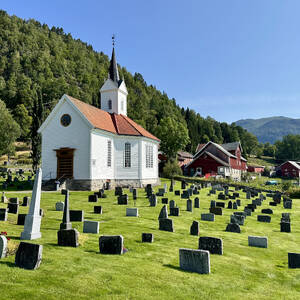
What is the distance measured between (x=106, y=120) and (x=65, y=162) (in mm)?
7940

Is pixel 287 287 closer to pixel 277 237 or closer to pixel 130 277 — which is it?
pixel 130 277

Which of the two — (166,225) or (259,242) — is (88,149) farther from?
(259,242)

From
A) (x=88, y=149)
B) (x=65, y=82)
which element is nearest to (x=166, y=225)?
(x=88, y=149)

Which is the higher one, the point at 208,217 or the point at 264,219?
the point at 208,217

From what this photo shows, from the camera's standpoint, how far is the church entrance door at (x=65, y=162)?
2975cm

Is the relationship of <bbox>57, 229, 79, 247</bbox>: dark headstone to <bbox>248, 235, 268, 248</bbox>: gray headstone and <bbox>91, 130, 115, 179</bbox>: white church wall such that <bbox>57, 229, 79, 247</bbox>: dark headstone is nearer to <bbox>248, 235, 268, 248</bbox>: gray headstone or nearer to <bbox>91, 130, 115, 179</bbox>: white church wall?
<bbox>248, 235, 268, 248</bbox>: gray headstone

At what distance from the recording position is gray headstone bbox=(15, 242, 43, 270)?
704cm

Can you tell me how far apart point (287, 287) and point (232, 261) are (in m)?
1.91

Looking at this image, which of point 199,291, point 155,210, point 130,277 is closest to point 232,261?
point 199,291

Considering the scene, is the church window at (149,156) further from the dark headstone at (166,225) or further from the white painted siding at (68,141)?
the dark headstone at (166,225)

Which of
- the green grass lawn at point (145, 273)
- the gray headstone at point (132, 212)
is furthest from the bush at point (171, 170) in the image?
the green grass lawn at point (145, 273)

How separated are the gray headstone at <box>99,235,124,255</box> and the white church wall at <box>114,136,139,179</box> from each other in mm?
24644

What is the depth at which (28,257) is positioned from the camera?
7129 millimetres

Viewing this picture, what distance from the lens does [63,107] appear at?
30688 millimetres
